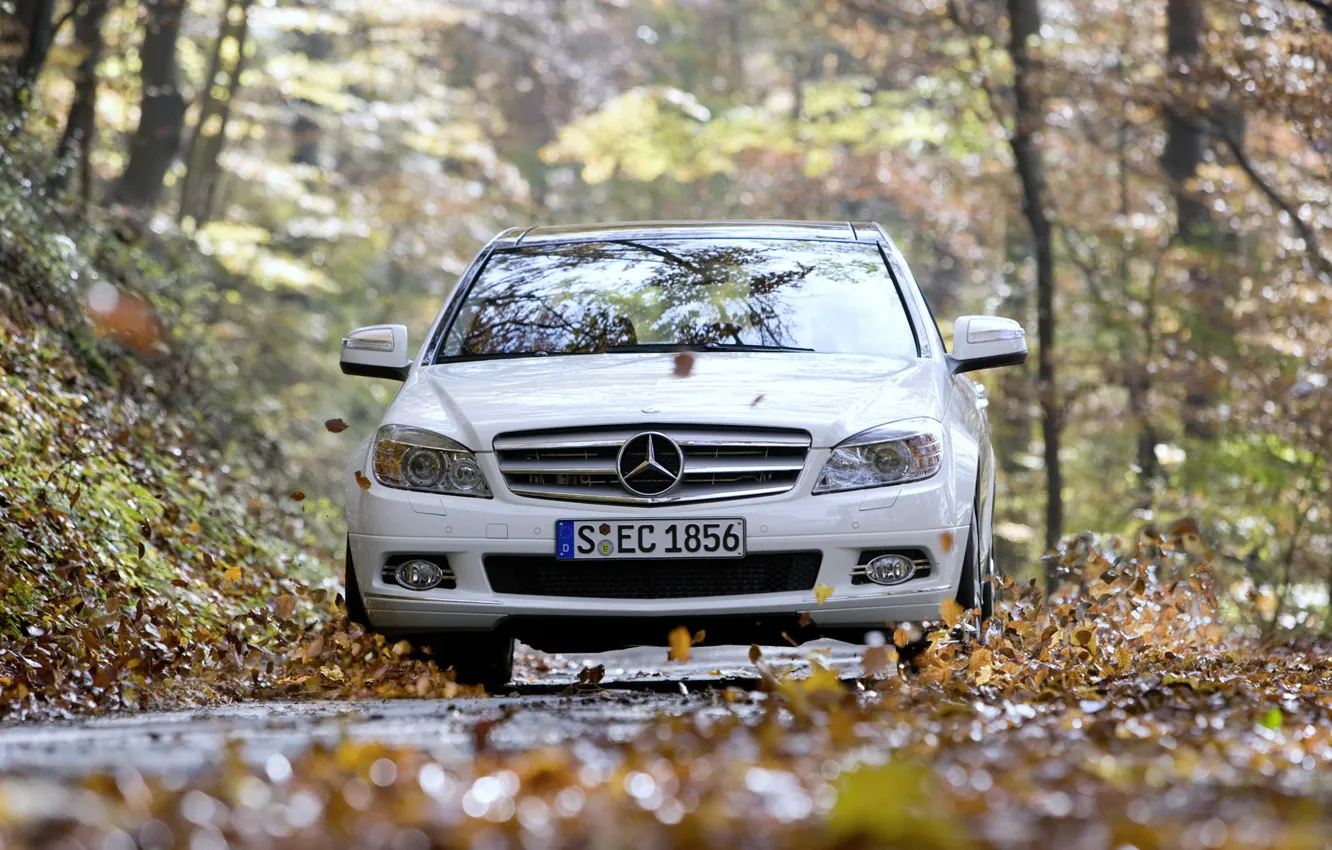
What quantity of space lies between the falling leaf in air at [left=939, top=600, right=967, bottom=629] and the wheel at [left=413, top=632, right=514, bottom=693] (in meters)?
1.54

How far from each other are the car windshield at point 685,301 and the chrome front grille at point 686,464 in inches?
38.2

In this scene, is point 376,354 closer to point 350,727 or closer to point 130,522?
point 130,522

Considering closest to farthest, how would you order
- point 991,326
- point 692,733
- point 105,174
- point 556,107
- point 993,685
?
point 692,733 → point 993,685 → point 991,326 → point 105,174 → point 556,107

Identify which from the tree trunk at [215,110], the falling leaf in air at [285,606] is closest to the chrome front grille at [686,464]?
the falling leaf in air at [285,606]

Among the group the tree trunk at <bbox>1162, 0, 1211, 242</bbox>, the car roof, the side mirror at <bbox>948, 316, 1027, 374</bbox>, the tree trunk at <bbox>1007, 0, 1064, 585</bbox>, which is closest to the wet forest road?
the side mirror at <bbox>948, 316, 1027, 374</bbox>

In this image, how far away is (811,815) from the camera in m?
3.03

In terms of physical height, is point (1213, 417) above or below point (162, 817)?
below

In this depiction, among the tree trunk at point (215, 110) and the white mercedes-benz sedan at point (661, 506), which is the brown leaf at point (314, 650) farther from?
the tree trunk at point (215, 110)

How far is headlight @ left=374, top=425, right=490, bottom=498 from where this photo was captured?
246 inches

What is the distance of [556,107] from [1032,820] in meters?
30.6

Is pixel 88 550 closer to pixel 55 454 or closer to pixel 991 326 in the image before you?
pixel 55 454

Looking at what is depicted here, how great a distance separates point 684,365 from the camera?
21.9 ft

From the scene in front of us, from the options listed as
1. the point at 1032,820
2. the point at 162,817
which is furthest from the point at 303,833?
the point at 1032,820

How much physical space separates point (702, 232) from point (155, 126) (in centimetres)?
1019
